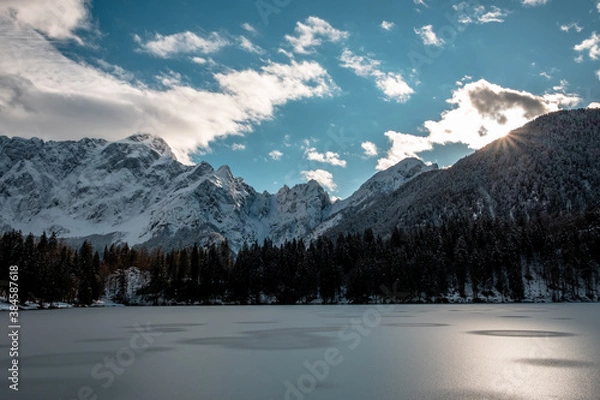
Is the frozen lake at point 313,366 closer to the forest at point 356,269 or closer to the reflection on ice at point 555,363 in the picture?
the reflection on ice at point 555,363

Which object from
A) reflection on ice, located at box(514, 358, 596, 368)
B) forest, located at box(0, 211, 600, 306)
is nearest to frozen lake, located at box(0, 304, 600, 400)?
reflection on ice, located at box(514, 358, 596, 368)

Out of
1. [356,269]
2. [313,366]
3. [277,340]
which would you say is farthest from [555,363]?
[356,269]

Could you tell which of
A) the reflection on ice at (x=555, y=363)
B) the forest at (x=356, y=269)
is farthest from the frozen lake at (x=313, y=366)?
the forest at (x=356, y=269)

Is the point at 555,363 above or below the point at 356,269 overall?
below

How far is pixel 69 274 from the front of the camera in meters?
127

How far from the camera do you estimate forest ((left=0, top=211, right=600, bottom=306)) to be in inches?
4862

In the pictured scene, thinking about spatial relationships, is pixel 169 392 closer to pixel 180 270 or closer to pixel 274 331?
pixel 274 331

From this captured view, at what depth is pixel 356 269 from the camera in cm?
14075

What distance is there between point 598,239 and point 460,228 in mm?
44543

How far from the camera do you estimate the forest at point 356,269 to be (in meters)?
124

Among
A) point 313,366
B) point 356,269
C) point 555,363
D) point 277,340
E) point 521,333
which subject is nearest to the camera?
point 555,363

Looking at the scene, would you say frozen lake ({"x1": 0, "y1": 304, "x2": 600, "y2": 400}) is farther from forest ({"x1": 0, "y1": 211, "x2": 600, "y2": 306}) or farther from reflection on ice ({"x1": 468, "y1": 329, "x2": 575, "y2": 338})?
forest ({"x1": 0, "y1": 211, "x2": 600, "y2": 306})

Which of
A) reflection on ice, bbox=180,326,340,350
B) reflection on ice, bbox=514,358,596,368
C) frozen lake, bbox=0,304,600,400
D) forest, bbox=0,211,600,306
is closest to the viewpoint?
frozen lake, bbox=0,304,600,400

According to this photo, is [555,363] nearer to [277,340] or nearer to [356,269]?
[277,340]
